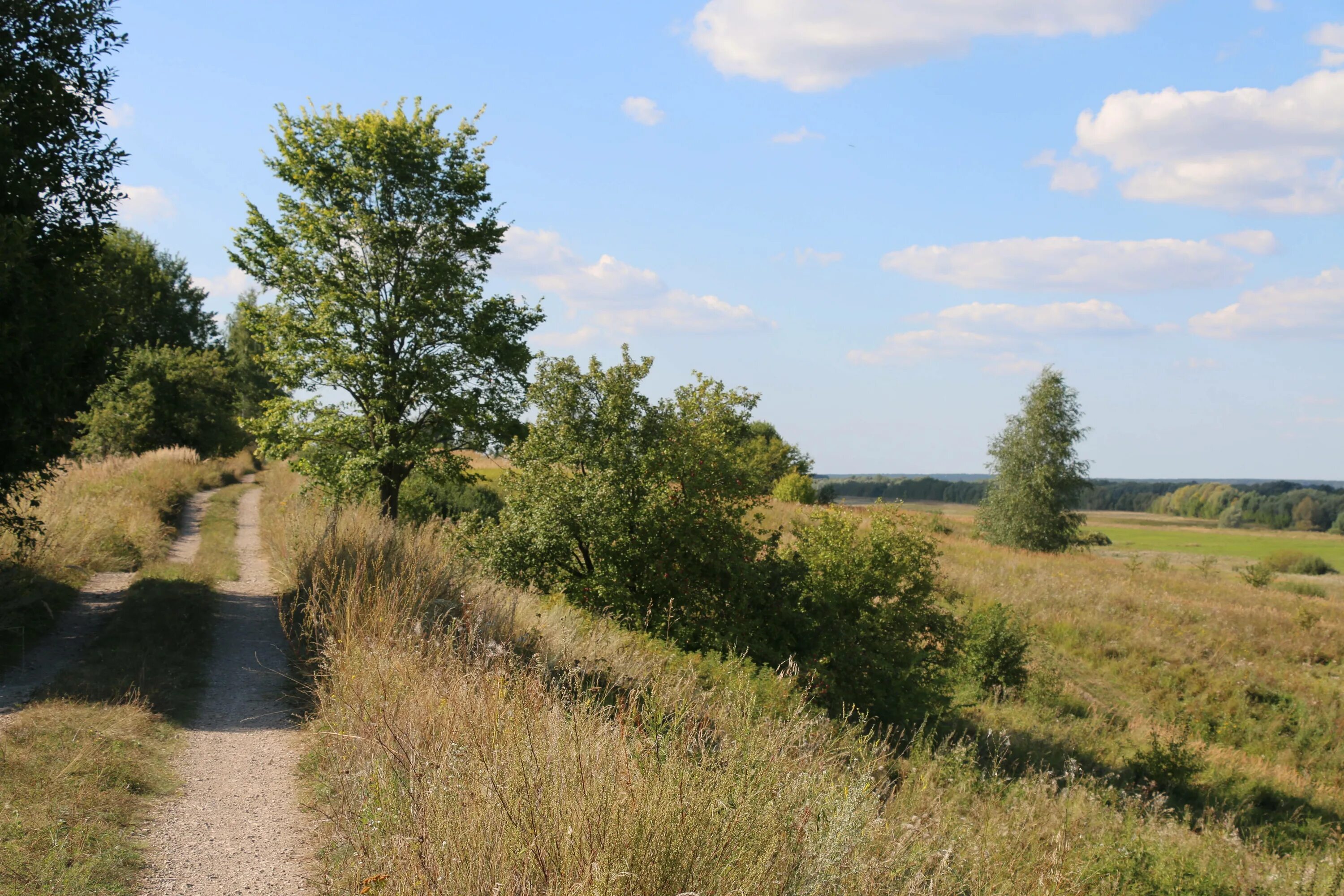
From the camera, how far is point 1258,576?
1533 inches

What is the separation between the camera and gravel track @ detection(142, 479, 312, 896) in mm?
4516

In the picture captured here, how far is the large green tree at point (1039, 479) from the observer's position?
5047cm

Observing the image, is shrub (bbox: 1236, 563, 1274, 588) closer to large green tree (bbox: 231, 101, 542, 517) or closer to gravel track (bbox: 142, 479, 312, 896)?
large green tree (bbox: 231, 101, 542, 517)

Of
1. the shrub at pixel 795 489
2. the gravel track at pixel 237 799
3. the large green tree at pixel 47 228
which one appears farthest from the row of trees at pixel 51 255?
the shrub at pixel 795 489

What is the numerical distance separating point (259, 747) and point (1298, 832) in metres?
16.6

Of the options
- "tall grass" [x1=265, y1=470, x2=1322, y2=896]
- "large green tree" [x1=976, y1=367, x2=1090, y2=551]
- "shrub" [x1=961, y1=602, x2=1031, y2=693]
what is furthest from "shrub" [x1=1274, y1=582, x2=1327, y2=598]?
"tall grass" [x1=265, y1=470, x2=1322, y2=896]

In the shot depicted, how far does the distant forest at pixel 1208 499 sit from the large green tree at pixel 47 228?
9885 centimetres

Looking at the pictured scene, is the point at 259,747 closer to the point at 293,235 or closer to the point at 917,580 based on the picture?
the point at 917,580

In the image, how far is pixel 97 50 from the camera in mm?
10953

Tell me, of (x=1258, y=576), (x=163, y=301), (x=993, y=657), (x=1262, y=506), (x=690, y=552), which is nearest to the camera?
(x=690, y=552)

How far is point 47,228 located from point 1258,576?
4661cm

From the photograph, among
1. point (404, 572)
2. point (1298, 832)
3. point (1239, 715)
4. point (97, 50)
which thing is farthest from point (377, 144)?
point (1239, 715)

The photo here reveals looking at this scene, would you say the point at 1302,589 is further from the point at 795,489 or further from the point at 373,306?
the point at 373,306

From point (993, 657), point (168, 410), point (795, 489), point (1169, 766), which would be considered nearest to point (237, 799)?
point (1169, 766)
